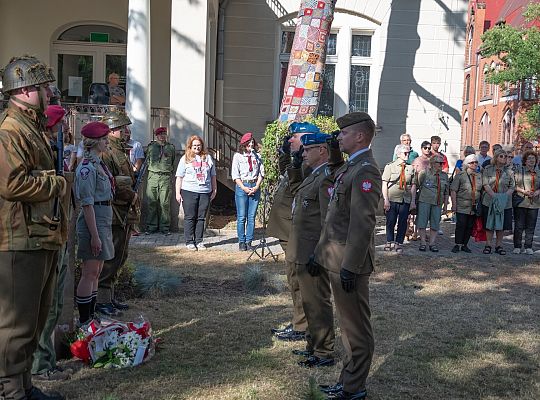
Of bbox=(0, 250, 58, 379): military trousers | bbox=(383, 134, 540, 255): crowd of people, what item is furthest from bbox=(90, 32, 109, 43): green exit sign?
bbox=(0, 250, 58, 379): military trousers

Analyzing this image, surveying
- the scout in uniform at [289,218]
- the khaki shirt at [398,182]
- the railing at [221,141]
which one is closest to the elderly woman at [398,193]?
the khaki shirt at [398,182]

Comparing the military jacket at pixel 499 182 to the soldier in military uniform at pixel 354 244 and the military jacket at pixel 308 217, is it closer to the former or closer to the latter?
the military jacket at pixel 308 217

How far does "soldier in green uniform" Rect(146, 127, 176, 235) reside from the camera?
495 inches

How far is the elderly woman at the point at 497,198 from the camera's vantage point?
1194 centimetres

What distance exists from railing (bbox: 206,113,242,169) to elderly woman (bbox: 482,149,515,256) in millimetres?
5499

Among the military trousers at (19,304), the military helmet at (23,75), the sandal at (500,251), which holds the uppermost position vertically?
the military helmet at (23,75)

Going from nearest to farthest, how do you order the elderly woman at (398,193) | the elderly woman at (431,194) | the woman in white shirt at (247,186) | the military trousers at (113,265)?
1. the military trousers at (113,265)
2. the woman in white shirt at (247,186)
3. the elderly woman at (398,193)
4. the elderly woman at (431,194)

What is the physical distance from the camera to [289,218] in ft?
21.4

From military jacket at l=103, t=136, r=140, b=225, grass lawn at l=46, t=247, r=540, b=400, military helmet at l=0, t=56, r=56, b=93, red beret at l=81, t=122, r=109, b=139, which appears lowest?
grass lawn at l=46, t=247, r=540, b=400

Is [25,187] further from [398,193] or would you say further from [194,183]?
[398,193]

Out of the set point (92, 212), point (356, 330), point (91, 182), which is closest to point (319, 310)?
point (356, 330)

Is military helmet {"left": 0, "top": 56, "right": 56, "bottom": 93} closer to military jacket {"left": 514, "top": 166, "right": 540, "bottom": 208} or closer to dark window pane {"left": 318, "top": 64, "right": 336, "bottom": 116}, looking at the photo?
military jacket {"left": 514, "top": 166, "right": 540, "bottom": 208}

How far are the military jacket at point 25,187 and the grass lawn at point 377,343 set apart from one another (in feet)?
4.44

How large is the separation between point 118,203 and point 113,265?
679 millimetres
